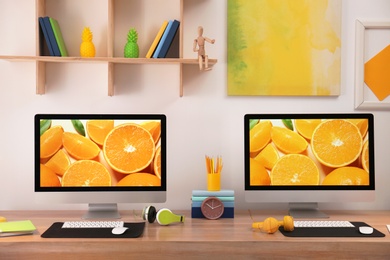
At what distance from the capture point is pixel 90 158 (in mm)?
2445

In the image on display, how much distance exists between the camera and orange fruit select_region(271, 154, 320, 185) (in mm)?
2488

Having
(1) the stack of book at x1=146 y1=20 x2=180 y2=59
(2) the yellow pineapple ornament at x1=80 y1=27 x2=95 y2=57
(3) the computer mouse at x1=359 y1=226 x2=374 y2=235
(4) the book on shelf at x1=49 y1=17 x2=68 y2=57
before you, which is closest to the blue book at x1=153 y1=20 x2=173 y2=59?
(1) the stack of book at x1=146 y1=20 x2=180 y2=59

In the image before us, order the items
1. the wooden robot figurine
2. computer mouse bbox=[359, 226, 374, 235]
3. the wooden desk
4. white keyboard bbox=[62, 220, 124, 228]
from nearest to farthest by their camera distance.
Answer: the wooden desk
computer mouse bbox=[359, 226, 374, 235]
white keyboard bbox=[62, 220, 124, 228]
the wooden robot figurine

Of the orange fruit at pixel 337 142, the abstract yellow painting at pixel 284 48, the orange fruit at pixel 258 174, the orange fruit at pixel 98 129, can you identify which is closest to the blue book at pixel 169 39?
the abstract yellow painting at pixel 284 48

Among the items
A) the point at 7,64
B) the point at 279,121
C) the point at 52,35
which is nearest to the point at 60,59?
the point at 52,35

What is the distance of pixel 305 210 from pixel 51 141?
112 cm

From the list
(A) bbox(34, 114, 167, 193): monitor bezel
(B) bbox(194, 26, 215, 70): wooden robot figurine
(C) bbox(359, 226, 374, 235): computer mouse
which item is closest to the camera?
(C) bbox(359, 226, 374, 235): computer mouse

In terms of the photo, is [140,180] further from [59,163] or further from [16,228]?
[16,228]

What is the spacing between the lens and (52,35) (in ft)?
8.44

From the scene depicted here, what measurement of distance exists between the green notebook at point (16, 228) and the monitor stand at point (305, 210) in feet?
3.52

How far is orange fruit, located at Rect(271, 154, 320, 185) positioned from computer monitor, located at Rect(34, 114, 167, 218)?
19.1 inches

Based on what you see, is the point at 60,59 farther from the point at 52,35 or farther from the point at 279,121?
the point at 279,121

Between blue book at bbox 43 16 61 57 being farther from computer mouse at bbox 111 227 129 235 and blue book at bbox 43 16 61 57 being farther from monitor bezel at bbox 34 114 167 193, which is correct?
computer mouse at bbox 111 227 129 235

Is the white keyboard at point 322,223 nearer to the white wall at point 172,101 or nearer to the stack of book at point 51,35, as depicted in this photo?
the white wall at point 172,101
